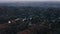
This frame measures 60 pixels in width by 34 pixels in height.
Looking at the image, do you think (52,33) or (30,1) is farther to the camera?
(30,1)

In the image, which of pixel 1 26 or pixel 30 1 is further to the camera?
pixel 30 1

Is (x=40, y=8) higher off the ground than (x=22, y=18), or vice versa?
(x=40, y=8)

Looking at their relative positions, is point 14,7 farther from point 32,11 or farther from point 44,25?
point 44,25

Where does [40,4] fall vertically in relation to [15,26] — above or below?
above

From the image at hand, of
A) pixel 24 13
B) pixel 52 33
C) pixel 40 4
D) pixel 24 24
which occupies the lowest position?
pixel 52 33

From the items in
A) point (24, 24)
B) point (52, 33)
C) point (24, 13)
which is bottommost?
point (52, 33)

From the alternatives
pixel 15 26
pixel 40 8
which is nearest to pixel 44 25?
pixel 40 8

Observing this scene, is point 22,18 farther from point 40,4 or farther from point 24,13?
point 40,4

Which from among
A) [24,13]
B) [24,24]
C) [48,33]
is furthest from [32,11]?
[48,33]
